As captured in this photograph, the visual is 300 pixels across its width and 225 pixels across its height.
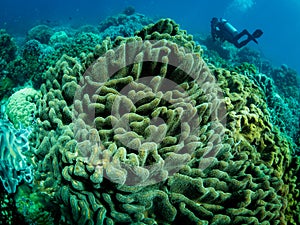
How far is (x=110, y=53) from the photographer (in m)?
3.07

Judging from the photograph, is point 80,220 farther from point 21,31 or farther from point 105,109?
point 21,31

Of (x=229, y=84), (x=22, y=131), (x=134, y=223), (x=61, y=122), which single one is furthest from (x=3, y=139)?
(x=229, y=84)

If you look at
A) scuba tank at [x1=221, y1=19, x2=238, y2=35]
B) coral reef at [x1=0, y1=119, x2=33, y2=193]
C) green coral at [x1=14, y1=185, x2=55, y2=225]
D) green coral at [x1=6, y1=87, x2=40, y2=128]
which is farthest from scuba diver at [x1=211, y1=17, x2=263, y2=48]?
green coral at [x1=14, y1=185, x2=55, y2=225]

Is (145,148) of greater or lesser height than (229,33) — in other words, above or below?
below

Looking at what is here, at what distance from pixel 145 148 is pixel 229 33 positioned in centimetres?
1767

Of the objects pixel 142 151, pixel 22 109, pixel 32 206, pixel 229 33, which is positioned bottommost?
pixel 32 206

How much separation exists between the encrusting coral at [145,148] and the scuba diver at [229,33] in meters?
16.0

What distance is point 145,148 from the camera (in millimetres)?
2385

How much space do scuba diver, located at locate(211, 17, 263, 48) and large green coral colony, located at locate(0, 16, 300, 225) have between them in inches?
627

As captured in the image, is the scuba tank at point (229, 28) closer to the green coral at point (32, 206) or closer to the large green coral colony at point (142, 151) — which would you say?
the large green coral colony at point (142, 151)

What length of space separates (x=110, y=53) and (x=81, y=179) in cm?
151

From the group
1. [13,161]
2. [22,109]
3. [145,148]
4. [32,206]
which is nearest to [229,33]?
[22,109]

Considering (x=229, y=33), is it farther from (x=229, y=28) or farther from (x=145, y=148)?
(x=145, y=148)

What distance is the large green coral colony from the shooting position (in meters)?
2.32
